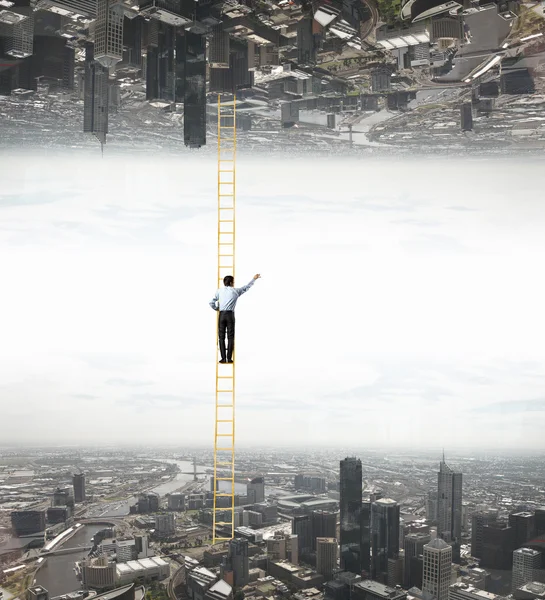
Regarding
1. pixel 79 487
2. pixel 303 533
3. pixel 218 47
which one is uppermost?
pixel 218 47

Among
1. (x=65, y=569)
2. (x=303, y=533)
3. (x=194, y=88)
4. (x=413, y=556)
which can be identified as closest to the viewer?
(x=194, y=88)

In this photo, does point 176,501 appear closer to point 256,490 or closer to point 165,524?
point 165,524

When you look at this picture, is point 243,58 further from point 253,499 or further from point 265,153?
point 253,499

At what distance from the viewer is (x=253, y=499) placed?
560 inches

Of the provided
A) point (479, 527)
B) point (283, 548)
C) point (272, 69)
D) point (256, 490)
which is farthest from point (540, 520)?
point (272, 69)

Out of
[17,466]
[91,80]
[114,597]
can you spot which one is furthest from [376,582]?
[91,80]

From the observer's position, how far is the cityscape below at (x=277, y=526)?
11.6 m

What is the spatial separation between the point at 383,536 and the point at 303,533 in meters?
1.67

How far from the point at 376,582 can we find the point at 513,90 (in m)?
9.55

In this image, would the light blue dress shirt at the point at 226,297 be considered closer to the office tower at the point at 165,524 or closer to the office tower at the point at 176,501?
the office tower at the point at 165,524

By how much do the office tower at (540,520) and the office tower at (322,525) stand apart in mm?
4235

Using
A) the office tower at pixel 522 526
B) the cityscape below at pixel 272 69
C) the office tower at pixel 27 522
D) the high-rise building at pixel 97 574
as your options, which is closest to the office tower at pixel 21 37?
the cityscape below at pixel 272 69

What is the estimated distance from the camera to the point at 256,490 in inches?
567

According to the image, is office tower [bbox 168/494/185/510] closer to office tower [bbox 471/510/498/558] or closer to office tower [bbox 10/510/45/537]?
office tower [bbox 10/510/45/537]
